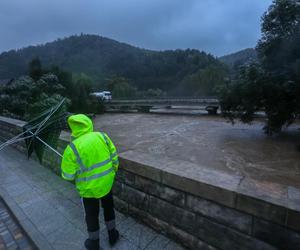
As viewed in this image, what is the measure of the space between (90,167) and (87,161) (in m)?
0.06

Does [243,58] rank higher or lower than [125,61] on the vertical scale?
lower

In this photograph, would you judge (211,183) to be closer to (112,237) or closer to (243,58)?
(112,237)

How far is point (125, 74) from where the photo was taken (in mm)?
53312

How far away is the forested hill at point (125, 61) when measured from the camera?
156 feet

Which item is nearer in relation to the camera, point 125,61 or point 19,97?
point 19,97

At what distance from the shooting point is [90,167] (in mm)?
1720

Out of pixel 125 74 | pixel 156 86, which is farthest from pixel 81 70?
pixel 156 86

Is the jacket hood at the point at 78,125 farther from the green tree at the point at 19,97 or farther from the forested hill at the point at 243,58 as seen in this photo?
the green tree at the point at 19,97

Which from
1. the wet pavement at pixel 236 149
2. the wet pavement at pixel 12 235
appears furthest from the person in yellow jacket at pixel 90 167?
the wet pavement at pixel 236 149

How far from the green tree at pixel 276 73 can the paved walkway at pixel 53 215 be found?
17.7 ft

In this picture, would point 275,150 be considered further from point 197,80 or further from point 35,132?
point 197,80


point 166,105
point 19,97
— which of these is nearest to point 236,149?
point 19,97

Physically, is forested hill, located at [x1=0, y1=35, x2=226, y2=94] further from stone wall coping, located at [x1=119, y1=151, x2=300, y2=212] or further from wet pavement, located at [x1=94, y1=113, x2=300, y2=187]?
stone wall coping, located at [x1=119, y1=151, x2=300, y2=212]

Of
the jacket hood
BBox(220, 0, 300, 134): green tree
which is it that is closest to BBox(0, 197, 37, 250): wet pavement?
the jacket hood
